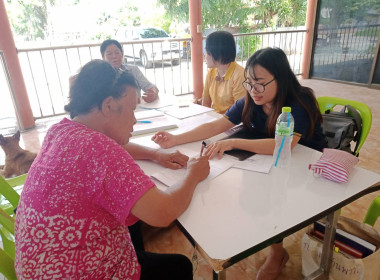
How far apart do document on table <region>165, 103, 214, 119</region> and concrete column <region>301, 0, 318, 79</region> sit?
16.4 feet

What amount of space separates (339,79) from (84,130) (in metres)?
6.17

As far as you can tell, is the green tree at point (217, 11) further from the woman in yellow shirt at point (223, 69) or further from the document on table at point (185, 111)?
the document on table at point (185, 111)

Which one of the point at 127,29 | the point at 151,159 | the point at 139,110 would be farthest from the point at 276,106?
the point at 127,29

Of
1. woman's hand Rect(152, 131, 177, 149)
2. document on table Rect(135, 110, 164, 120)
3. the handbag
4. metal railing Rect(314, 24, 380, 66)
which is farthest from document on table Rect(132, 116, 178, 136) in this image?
metal railing Rect(314, 24, 380, 66)

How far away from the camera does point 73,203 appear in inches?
27.8

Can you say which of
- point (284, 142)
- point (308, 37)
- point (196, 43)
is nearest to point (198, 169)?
point (284, 142)

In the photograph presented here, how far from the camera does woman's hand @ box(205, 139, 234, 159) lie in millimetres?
1245

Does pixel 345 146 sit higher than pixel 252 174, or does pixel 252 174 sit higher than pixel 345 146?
pixel 252 174

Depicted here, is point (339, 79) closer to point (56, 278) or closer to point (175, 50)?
point (175, 50)

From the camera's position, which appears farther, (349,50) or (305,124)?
(349,50)

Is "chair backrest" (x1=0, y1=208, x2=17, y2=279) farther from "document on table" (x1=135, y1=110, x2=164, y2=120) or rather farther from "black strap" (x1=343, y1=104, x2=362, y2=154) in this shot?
"black strap" (x1=343, y1=104, x2=362, y2=154)

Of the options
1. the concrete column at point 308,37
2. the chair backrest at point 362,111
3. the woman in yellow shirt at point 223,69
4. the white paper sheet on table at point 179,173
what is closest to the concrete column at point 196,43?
the woman in yellow shirt at point 223,69

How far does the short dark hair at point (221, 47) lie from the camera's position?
211cm

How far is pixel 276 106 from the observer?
53.7 inches
